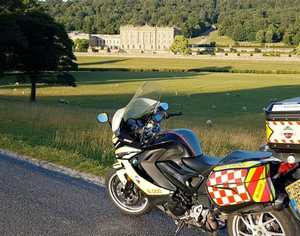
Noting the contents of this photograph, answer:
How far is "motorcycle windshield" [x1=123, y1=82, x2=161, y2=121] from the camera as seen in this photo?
5559 millimetres

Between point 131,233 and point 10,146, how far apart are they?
6.12m

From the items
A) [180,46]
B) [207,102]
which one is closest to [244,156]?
[207,102]

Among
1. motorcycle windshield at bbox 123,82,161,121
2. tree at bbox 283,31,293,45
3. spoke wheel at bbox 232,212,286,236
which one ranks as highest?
motorcycle windshield at bbox 123,82,161,121

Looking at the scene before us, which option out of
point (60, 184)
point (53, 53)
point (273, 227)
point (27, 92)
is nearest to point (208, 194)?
point (273, 227)

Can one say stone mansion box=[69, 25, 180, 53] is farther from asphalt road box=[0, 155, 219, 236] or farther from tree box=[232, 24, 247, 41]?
asphalt road box=[0, 155, 219, 236]

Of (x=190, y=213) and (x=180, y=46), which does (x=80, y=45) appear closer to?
(x=180, y=46)

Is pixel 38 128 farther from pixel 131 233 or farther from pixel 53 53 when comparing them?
pixel 53 53

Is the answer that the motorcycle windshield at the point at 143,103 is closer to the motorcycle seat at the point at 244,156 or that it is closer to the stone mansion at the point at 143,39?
the motorcycle seat at the point at 244,156

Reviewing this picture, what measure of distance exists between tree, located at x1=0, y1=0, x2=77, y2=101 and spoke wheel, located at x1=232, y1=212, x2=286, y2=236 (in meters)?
32.9

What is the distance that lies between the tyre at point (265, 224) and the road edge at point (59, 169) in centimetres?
312

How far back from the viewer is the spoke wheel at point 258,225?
425cm

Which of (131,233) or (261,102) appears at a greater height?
(131,233)

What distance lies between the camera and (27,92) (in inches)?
1908

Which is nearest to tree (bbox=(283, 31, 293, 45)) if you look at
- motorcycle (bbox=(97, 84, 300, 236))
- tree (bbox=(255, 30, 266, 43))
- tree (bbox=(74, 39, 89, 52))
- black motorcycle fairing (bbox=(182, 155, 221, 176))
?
tree (bbox=(255, 30, 266, 43))
